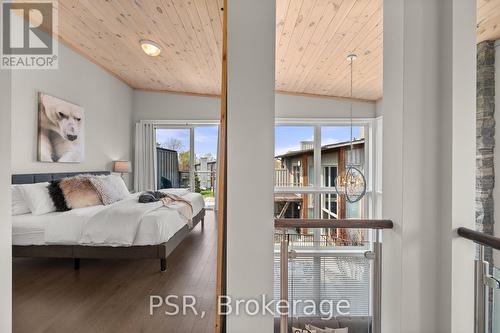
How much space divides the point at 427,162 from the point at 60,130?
4442 millimetres

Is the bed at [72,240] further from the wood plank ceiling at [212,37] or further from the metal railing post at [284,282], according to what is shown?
the wood plank ceiling at [212,37]

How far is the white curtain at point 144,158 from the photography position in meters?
6.35

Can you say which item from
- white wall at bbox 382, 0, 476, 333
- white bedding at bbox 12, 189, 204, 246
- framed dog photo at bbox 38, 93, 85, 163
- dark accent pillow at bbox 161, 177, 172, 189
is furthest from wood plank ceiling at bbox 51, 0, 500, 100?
white bedding at bbox 12, 189, 204, 246

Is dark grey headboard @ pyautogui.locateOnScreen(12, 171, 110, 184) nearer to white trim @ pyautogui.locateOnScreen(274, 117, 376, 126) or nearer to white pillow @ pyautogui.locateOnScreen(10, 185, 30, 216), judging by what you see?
white pillow @ pyautogui.locateOnScreen(10, 185, 30, 216)

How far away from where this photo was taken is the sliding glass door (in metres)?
6.51

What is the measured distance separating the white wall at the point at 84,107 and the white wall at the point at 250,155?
10.5 ft

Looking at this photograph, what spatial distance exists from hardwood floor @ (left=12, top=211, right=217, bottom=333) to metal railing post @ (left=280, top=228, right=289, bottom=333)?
739mm

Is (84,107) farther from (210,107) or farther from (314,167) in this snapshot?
(314,167)

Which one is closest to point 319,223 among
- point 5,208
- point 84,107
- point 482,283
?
point 482,283

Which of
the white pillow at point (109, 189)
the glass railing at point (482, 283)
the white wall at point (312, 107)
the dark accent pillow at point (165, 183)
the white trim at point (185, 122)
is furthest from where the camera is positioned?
the dark accent pillow at point (165, 183)

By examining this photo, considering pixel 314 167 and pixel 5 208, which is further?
pixel 314 167

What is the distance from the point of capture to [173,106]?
639 centimetres

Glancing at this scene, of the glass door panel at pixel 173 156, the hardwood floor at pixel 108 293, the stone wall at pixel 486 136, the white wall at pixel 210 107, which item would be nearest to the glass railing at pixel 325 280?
the hardwood floor at pixel 108 293

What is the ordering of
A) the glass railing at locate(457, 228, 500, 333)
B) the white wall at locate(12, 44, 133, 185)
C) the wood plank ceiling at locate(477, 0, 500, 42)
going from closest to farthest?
1. the glass railing at locate(457, 228, 500, 333)
2. the wood plank ceiling at locate(477, 0, 500, 42)
3. the white wall at locate(12, 44, 133, 185)
